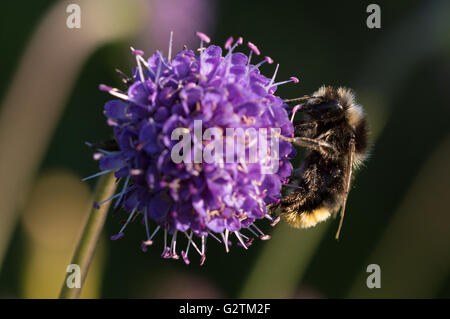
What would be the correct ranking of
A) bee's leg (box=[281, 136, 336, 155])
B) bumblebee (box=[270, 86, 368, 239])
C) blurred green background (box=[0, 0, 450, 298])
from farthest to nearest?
blurred green background (box=[0, 0, 450, 298]), bumblebee (box=[270, 86, 368, 239]), bee's leg (box=[281, 136, 336, 155])

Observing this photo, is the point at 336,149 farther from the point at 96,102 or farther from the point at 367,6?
the point at 367,6

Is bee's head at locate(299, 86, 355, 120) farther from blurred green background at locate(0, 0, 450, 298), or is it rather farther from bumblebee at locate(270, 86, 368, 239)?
blurred green background at locate(0, 0, 450, 298)

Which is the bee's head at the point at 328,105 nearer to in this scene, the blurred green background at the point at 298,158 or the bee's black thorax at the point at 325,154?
the bee's black thorax at the point at 325,154

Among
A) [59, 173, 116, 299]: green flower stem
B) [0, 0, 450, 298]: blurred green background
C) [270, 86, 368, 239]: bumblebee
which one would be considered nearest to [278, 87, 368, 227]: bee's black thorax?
[270, 86, 368, 239]: bumblebee

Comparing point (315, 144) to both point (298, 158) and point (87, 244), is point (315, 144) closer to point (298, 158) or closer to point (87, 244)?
point (87, 244)
